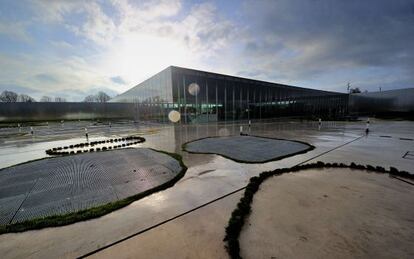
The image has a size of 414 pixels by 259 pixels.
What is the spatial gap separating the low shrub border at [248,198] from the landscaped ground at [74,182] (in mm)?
2290

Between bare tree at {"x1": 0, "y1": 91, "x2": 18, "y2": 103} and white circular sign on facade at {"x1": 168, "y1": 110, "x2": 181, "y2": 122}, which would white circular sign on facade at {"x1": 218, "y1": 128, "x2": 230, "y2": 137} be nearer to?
white circular sign on facade at {"x1": 168, "y1": 110, "x2": 181, "y2": 122}

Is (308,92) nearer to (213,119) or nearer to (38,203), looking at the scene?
(213,119)

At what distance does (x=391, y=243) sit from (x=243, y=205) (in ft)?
7.04

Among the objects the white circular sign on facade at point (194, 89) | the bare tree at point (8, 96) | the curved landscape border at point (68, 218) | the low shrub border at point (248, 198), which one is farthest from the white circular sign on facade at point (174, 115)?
the bare tree at point (8, 96)

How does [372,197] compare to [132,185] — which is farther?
[132,185]

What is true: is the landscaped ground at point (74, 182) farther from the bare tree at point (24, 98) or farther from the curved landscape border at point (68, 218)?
the bare tree at point (24, 98)

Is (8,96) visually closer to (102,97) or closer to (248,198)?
(102,97)

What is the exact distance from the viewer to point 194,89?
23422mm

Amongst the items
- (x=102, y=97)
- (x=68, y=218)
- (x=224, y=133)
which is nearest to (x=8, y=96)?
(x=102, y=97)

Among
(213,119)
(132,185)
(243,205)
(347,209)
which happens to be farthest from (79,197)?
(213,119)

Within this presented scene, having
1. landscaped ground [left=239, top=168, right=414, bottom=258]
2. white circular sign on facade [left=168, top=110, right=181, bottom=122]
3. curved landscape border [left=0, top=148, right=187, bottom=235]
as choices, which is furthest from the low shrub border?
white circular sign on facade [left=168, top=110, right=181, bottom=122]

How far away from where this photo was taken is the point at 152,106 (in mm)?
26719

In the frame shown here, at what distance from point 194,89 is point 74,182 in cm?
2017

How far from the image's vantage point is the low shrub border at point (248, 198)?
7.69 ft
